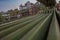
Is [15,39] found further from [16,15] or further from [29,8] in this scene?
[29,8]

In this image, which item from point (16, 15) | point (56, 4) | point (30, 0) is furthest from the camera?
point (56, 4)

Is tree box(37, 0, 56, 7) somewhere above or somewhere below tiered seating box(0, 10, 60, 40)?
above

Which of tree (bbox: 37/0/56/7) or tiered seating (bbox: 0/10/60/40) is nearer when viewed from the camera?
tiered seating (bbox: 0/10/60/40)

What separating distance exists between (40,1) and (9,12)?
1.92 feet

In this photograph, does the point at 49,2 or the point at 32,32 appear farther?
the point at 49,2

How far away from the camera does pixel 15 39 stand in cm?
28

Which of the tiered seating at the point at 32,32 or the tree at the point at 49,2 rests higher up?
the tree at the point at 49,2

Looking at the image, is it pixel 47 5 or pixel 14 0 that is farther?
pixel 47 5

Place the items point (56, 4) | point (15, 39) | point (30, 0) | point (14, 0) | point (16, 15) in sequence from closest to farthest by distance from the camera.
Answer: point (15, 39)
point (16, 15)
point (14, 0)
point (30, 0)
point (56, 4)

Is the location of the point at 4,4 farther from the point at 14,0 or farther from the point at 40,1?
the point at 40,1

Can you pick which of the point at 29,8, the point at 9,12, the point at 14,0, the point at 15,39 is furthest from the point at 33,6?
the point at 15,39

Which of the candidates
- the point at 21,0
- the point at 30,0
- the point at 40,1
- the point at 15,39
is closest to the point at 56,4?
the point at 40,1

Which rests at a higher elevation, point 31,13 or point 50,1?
point 50,1

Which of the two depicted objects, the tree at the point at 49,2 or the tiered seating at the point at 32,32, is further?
the tree at the point at 49,2
